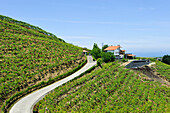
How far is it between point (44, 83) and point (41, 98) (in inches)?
293

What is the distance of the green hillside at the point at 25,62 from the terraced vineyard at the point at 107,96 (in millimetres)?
7921

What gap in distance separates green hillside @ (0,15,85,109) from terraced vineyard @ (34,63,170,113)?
312 inches

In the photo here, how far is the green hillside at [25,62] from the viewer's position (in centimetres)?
2787

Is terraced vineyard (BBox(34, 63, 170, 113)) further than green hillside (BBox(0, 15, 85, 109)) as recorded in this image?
No

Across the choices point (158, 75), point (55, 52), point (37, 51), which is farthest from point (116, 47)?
point (37, 51)

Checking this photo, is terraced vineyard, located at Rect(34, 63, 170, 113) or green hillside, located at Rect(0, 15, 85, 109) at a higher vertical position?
green hillside, located at Rect(0, 15, 85, 109)

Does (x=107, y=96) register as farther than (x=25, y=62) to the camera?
No

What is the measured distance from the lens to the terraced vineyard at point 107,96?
21.3m

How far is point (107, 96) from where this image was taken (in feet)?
82.8

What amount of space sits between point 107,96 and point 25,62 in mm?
24502

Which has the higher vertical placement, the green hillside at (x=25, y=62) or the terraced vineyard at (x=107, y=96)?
the green hillside at (x=25, y=62)

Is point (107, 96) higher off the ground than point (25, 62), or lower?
lower

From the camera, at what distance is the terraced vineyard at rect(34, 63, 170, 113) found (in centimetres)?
2134

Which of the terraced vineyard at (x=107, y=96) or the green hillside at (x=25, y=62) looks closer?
the terraced vineyard at (x=107, y=96)
